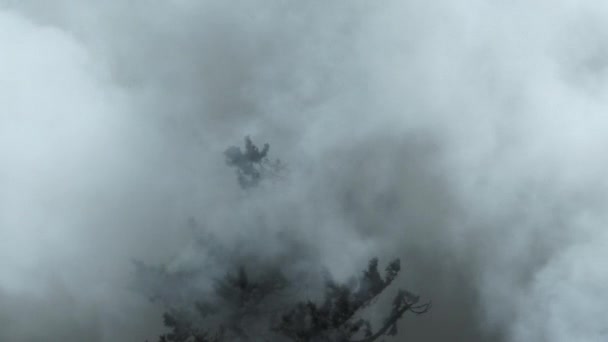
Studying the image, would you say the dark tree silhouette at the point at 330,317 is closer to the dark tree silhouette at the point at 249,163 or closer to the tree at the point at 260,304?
the tree at the point at 260,304

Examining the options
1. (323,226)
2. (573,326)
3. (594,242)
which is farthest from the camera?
(323,226)

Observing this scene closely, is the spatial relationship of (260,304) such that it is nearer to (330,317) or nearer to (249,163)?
(330,317)

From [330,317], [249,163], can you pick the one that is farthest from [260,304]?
[249,163]

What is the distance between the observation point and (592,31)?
78.3ft

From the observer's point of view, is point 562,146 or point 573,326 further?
point 562,146

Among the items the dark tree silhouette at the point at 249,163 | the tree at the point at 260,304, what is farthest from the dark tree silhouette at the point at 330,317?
the dark tree silhouette at the point at 249,163

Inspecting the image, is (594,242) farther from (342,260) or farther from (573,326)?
(342,260)

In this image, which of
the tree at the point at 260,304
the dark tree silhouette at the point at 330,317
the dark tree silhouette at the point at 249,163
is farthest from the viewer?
the dark tree silhouette at the point at 249,163

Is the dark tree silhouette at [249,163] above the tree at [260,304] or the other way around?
above

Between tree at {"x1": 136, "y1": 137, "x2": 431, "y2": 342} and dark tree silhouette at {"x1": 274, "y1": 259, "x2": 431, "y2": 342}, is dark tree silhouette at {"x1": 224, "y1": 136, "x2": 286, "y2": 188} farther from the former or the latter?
dark tree silhouette at {"x1": 274, "y1": 259, "x2": 431, "y2": 342}

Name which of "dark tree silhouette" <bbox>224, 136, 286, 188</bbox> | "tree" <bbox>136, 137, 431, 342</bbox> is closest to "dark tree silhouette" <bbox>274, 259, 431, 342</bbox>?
"tree" <bbox>136, 137, 431, 342</bbox>

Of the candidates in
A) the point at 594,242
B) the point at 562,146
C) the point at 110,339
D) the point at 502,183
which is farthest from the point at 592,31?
the point at 110,339

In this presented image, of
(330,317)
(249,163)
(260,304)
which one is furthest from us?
(249,163)

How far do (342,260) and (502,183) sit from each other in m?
5.53
